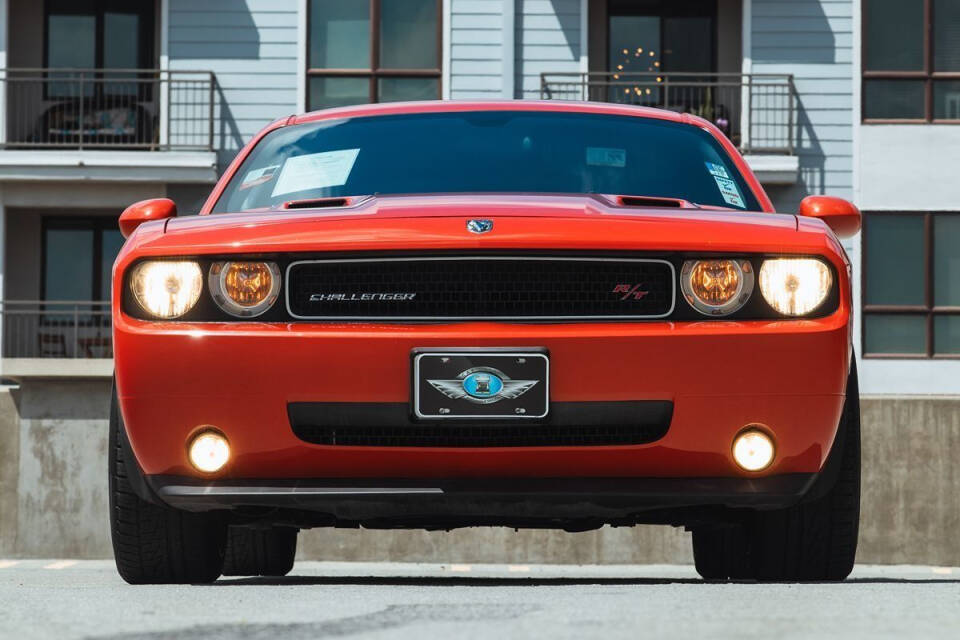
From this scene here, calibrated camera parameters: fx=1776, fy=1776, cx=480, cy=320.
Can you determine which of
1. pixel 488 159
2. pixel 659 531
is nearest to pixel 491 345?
pixel 488 159

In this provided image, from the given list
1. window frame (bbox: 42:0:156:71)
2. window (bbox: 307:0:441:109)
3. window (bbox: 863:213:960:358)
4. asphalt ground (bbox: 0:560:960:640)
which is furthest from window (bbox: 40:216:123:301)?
asphalt ground (bbox: 0:560:960:640)

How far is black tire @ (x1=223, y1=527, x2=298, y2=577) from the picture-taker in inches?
305

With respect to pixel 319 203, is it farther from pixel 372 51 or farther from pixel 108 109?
pixel 108 109

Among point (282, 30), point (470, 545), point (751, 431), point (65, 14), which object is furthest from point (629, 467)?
point (65, 14)

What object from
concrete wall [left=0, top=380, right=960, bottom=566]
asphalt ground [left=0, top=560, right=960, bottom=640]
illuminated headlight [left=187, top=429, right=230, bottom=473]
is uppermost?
illuminated headlight [left=187, top=429, right=230, bottom=473]

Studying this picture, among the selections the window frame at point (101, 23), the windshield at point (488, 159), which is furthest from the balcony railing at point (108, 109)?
the windshield at point (488, 159)

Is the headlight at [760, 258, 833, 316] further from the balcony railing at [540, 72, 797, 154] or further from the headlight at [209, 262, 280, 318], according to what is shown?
the balcony railing at [540, 72, 797, 154]

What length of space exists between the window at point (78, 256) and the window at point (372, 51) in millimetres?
3631

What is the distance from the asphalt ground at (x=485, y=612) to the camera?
4246 millimetres

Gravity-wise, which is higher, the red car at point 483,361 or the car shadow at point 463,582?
the red car at point 483,361

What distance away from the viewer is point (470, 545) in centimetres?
1756

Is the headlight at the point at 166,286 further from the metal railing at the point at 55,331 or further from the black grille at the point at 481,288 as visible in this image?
the metal railing at the point at 55,331

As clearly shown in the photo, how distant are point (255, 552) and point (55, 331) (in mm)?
17022

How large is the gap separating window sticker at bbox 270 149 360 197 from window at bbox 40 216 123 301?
1879cm
